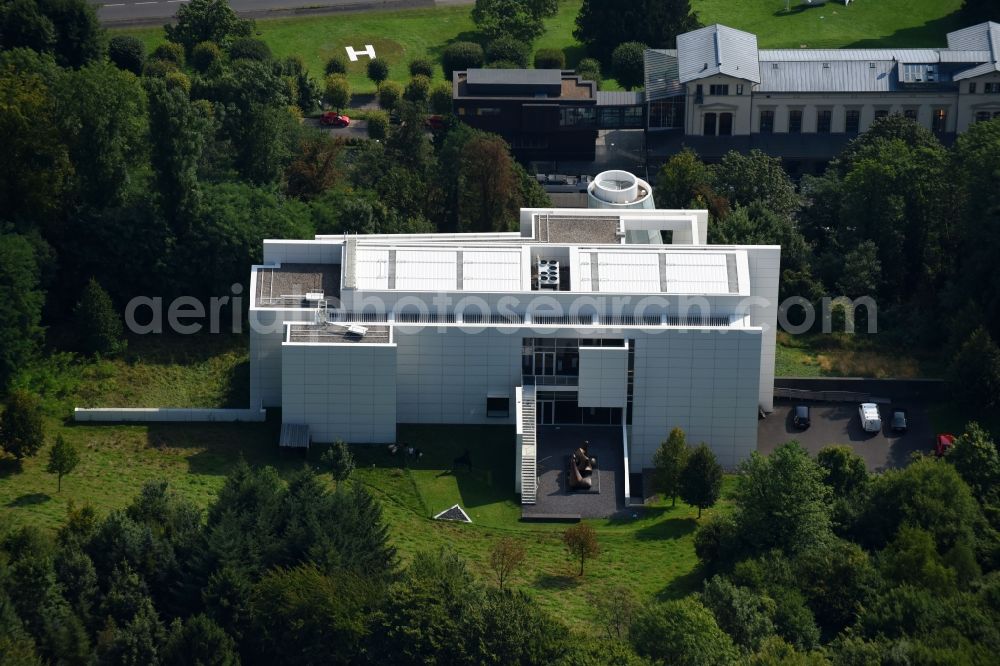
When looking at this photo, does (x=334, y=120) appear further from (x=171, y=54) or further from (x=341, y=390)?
(x=341, y=390)

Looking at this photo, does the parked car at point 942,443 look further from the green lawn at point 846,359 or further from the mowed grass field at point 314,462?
the mowed grass field at point 314,462

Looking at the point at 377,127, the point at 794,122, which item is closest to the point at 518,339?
the point at 377,127

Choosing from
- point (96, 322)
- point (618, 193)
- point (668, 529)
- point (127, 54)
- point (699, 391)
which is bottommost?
point (668, 529)

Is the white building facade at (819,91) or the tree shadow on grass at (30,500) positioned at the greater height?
the white building facade at (819,91)

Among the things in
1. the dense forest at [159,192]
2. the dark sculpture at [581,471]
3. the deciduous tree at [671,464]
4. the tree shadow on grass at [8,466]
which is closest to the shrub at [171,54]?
the dense forest at [159,192]

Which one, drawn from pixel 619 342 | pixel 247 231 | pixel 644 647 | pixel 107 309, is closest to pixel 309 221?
pixel 247 231

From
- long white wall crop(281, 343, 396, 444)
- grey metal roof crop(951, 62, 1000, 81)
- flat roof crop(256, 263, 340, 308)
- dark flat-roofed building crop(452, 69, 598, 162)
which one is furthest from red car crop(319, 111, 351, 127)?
long white wall crop(281, 343, 396, 444)

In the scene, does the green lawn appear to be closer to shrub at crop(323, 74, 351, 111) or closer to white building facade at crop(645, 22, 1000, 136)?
white building facade at crop(645, 22, 1000, 136)
